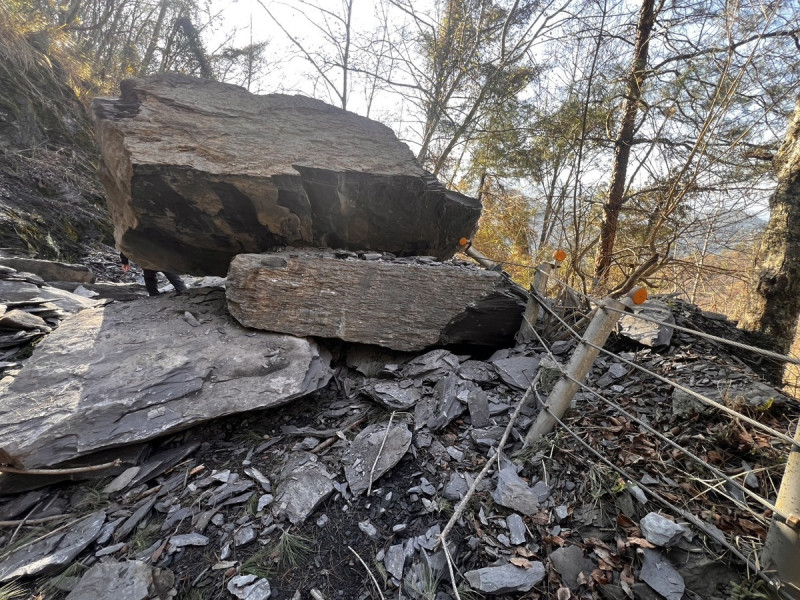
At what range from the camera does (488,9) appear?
766 cm

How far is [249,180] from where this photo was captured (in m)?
3.23

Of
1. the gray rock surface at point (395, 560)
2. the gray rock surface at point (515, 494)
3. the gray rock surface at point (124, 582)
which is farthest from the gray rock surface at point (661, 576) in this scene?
the gray rock surface at point (124, 582)

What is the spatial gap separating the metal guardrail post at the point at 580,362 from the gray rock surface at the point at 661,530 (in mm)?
651

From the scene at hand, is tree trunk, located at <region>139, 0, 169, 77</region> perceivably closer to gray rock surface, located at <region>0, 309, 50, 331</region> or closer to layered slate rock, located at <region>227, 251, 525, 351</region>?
gray rock surface, located at <region>0, 309, 50, 331</region>

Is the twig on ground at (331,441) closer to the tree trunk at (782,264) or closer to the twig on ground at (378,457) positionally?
the twig on ground at (378,457)

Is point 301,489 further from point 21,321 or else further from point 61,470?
point 21,321

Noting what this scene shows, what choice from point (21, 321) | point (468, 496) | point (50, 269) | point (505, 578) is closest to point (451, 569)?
point (505, 578)

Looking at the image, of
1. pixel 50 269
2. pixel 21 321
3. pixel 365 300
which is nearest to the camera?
pixel 21 321

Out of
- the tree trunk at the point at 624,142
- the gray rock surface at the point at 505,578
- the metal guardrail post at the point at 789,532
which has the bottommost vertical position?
the gray rock surface at the point at 505,578

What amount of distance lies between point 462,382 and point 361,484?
3.62ft

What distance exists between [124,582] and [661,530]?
2.39 meters

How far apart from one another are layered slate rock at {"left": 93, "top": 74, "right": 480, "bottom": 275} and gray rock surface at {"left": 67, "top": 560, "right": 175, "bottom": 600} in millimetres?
2862

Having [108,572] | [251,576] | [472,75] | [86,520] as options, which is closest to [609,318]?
[251,576]

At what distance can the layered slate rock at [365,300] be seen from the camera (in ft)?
9.94
